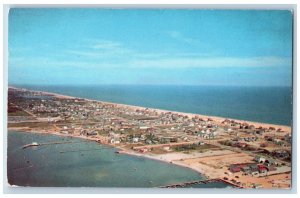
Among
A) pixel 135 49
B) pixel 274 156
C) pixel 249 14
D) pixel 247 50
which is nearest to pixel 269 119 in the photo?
pixel 274 156

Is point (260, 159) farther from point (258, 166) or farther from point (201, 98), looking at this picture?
point (201, 98)

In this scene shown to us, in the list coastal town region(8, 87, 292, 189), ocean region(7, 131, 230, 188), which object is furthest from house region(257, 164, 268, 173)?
ocean region(7, 131, 230, 188)

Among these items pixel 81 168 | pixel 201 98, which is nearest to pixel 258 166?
pixel 201 98

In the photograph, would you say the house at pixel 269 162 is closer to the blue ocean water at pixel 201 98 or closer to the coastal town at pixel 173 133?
the coastal town at pixel 173 133

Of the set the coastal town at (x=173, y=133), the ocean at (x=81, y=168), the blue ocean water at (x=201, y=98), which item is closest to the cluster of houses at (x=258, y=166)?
the coastal town at (x=173, y=133)

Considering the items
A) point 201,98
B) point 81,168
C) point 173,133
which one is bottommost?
point 81,168

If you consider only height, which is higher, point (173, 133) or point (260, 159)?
point (173, 133)

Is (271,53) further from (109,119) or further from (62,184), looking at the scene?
(62,184)
